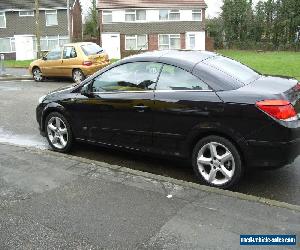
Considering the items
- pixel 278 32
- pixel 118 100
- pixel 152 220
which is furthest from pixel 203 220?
pixel 278 32

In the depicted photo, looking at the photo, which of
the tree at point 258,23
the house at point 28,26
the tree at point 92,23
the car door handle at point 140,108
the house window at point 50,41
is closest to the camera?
the car door handle at point 140,108

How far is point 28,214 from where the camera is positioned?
4.55m

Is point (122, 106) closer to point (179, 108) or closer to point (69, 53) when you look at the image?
point (179, 108)

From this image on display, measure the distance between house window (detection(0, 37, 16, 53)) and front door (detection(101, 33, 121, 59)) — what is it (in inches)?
340

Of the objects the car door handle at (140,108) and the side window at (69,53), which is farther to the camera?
the side window at (69,53)

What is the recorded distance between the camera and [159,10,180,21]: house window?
141 ft

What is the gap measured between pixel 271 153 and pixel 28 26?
40627 mm

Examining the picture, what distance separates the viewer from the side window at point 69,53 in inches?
671

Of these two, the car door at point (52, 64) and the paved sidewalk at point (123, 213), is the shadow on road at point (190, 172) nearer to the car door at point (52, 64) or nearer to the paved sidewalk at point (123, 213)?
the paved sidewalk at point (123, 213)

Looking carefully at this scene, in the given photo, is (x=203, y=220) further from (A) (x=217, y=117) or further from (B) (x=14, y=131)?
(B) (x=14, y=131)

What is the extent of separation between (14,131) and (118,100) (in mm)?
3616

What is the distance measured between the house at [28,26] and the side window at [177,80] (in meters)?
38.1

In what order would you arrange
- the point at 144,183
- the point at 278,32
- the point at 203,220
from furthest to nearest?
the point at 278,32
the point at 144,183
the point at 203,220

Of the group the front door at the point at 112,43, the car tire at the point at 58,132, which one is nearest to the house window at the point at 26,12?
the front door at the point at 112,43
